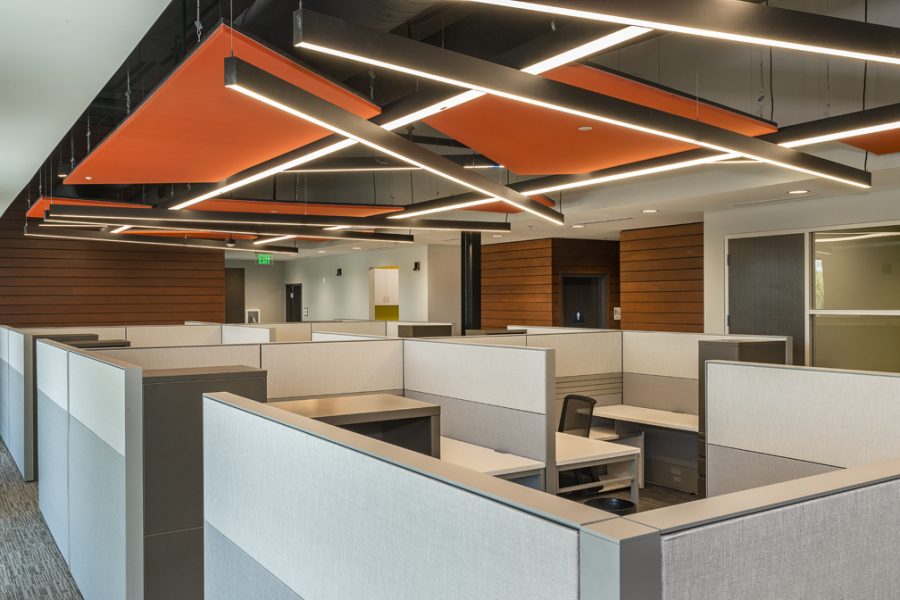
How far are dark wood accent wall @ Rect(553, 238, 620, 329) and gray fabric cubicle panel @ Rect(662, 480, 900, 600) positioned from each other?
36.0ft

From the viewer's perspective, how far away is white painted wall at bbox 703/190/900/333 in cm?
A: 674

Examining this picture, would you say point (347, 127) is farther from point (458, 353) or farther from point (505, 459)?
point (505, 459)

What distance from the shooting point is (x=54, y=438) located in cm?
395

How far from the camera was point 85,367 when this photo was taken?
311cm

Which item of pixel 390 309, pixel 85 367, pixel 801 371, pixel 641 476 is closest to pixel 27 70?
pixel 85 367

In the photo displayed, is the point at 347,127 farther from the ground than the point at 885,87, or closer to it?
closer to it

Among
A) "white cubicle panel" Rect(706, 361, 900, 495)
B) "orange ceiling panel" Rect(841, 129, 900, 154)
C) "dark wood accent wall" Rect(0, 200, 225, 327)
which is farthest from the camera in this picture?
"dark wood accent wall" Rect(0, 200, 225, 327)

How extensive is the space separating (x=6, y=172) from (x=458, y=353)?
5.14m

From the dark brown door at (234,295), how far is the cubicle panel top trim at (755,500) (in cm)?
1845

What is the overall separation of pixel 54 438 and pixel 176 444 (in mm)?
Answer: 2014

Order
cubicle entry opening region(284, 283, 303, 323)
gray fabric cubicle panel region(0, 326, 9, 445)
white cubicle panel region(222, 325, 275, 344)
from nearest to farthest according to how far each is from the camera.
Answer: white cubicle panel region(222, 325, 275, 344) → gray fabric cubicle panel region(0, 326, 9, 445) → cubicle entry opening region(284, 283, 303, 323)

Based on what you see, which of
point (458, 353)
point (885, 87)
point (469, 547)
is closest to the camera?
point (469, 547)

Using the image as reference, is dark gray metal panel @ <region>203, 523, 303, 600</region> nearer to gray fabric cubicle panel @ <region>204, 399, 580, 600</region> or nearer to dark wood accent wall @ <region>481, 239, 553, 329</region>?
gray fabric cubicle panel @ <region>204, 399, 580, 600</region>

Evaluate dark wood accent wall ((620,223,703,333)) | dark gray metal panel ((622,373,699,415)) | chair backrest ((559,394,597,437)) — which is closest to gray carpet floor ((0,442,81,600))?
chair backrest ((559,394,597,437))
